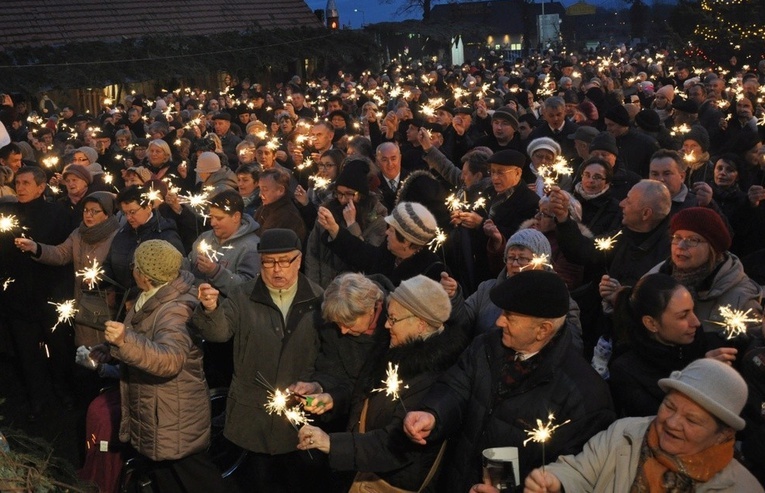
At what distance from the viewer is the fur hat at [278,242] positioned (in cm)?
490

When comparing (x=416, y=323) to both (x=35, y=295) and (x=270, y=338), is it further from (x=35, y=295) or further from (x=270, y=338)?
(x=35, y=295)

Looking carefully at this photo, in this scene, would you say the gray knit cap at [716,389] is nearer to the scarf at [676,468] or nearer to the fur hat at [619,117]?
the scarf at [676,468]

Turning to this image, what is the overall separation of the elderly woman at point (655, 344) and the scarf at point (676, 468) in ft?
2.43

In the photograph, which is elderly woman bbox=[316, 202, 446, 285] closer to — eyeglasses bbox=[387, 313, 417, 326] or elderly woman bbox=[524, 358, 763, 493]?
eyeglasses bbox=[387, 313, 417, 326]

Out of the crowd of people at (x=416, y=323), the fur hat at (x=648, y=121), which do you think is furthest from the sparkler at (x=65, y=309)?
the fur hat at (x=648, y=121)

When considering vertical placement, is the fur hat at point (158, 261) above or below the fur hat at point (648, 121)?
below

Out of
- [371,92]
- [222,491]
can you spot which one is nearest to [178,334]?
[222,491]

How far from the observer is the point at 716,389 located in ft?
9.94

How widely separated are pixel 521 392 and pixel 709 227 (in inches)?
67.2

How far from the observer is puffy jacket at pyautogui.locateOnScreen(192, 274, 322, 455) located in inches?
195

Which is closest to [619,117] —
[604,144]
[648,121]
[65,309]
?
[648,121]

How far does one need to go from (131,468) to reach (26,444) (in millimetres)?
1862

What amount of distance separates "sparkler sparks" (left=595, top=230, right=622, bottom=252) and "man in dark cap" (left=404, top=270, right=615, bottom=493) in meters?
1.56

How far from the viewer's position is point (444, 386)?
3916mm
